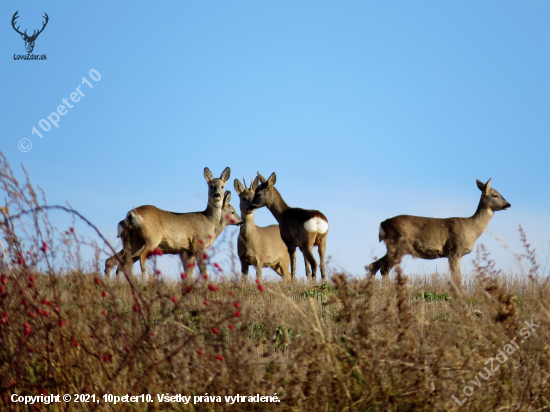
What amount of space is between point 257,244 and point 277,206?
1557 millimetres

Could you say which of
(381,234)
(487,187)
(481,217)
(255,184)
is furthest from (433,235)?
(255,184)

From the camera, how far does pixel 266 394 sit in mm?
3529

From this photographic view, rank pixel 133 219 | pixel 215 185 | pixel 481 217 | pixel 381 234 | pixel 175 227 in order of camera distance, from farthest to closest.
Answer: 1. pixel 215 185
2. pixel 481 217
3. pixel 381 234
4. pixel 175 227
5. pixel 133 219

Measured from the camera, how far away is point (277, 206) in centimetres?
1722

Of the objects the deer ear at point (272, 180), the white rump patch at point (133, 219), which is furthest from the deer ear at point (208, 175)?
the white rump patch at point (133, 219)

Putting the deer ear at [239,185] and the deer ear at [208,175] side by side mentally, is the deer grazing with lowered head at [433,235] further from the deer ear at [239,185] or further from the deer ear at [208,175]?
the deer ear at [208,175]

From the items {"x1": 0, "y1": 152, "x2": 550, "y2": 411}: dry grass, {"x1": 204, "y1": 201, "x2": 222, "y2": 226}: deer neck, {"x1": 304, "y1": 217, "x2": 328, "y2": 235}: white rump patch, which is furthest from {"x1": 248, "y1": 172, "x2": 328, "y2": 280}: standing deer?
{"x1": 0, "y1": 152, "x2": 550, "y2": 411}: dry grass

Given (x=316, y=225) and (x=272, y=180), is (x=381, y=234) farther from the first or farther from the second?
(x=272, y=180)

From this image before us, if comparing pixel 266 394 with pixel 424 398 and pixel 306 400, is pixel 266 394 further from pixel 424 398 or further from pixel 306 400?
pixel 424 398

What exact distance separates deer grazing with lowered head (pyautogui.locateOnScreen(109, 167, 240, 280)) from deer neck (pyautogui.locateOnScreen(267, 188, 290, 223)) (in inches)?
64.3

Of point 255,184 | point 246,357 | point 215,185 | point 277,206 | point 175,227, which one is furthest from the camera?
point 255,184

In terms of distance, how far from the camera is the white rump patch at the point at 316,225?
15.8 meters

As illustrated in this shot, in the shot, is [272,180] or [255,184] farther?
[255,184]

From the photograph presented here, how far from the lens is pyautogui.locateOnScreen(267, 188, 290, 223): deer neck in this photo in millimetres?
17172
